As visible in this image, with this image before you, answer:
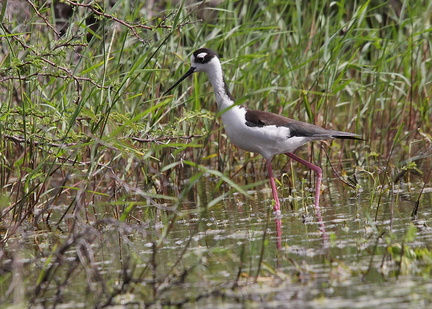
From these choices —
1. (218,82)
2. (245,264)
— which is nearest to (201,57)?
(218,82)

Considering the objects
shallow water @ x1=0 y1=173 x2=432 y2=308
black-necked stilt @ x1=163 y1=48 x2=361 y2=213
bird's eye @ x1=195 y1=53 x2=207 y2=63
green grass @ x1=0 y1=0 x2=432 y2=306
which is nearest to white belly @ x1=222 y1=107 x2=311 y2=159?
black-necked stilt @ x1=163 y1=48 x2=361 y2=213

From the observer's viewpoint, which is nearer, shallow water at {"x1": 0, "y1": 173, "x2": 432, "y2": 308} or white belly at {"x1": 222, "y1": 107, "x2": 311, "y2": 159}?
shallow water at {"x1": 0, "y1": 173, "x2": 432, "y2": 308}

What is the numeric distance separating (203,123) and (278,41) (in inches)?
69.0

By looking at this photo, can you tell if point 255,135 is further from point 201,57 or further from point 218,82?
point 201,57

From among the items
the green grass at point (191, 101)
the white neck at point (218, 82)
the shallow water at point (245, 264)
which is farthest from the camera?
the white neck at point (218, 82)

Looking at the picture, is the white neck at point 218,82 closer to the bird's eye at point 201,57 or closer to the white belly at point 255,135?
the bird's eye at point 201,57

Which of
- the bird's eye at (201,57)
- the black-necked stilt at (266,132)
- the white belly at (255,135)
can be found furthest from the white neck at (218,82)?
the white belly at (255,135)

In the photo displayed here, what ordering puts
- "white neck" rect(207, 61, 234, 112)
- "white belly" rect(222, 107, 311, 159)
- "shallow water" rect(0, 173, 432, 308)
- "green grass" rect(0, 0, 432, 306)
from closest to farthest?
"shallow water" rect(0, 173, 432, 308)
"green grass" rect(0, 0, 432, 306)
"white belly" rect(222, 107, 311, 159)
"white neck" rect(207, 61, 234, 112)

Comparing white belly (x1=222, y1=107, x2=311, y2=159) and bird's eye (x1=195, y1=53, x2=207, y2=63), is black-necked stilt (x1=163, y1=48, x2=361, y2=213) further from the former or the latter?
bird's eye (x1=195, y1=53, x2=207, y2=63)

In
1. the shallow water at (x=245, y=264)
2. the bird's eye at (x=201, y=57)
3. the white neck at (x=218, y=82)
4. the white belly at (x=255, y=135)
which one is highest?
the bird's eye at (x=201, y=57)

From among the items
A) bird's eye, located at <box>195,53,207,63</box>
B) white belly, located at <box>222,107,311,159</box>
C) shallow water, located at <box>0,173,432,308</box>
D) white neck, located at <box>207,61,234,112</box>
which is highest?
bird's eye, located at <box>195,53,207,63</box>

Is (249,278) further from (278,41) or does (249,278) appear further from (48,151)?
(278,41)

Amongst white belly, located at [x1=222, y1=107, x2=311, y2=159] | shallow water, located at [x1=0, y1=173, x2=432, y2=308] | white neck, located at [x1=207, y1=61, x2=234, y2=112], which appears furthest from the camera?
white neck, located at [x1=207, y1=61, x2=234, y2=112]

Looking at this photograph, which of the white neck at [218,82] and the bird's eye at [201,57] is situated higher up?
the bird's eye at [201,57]
